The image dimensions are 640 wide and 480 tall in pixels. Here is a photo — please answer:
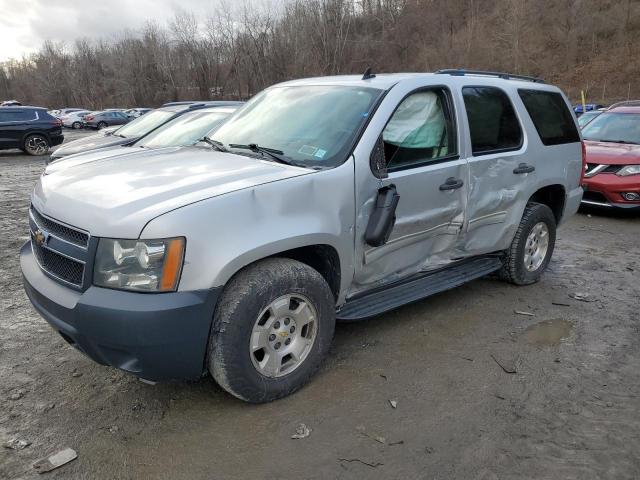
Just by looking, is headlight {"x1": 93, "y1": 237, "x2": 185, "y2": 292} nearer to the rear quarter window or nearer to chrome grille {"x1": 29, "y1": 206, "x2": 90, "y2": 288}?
chrome grille {"x1": 29, "y1": 206, "x2": 90, "y2": 288}

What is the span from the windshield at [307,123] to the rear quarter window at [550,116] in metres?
1.93

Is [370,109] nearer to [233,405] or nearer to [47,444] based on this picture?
[233,405]

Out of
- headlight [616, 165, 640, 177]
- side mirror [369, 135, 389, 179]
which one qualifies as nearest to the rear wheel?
headlight [616, 165, 640, 177]

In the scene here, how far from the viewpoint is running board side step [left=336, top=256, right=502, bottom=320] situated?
358cm

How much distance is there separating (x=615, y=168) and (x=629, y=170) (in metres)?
0.19

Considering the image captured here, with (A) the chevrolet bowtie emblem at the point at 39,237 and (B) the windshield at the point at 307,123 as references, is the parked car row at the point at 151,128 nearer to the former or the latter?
(B) the windshield at the point at 307,123

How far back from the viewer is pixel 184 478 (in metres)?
2.53

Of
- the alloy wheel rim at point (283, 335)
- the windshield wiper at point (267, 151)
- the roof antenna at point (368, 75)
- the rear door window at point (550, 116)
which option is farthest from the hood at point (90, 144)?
the alloy wheel rim at point (283, 335)

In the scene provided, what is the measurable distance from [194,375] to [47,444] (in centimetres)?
82

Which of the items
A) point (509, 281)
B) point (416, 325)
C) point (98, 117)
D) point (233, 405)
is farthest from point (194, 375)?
point (98, 117)

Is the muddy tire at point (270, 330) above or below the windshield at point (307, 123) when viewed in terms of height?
below

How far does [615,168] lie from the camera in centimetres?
802

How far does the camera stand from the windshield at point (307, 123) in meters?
3.43

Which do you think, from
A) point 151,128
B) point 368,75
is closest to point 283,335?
point 368,75
